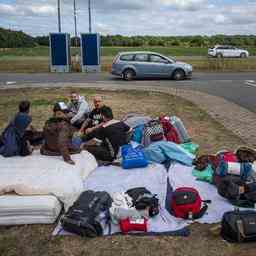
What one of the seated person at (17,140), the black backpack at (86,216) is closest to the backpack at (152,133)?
the seated person at (17,140)

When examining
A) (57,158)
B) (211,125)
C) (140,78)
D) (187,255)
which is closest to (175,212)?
(187,255)

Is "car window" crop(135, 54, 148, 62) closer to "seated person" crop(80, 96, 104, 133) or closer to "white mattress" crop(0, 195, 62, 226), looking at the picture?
"seated person" crop(80, 96, 104, 133)

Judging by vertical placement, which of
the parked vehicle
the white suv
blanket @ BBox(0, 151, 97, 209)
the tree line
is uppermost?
the tree line

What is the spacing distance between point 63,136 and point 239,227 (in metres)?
3.28

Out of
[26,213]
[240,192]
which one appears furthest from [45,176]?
[240,192]

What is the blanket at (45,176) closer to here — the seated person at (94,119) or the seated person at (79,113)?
the seated person at (94,119)

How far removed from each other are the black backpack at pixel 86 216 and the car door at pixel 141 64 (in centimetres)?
1863

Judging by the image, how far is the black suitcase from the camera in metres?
4.64

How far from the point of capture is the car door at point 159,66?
23.5 meters

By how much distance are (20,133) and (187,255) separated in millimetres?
3853

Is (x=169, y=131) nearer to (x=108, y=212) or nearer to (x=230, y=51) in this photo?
(x=108, y=212)

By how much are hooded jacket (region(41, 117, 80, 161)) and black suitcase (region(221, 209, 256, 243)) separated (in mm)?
2912

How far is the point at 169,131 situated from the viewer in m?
8.55

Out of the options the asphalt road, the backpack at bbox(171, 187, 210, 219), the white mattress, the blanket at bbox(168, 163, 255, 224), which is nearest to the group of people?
the blanket at bbox(168, 163, 255, 224)
